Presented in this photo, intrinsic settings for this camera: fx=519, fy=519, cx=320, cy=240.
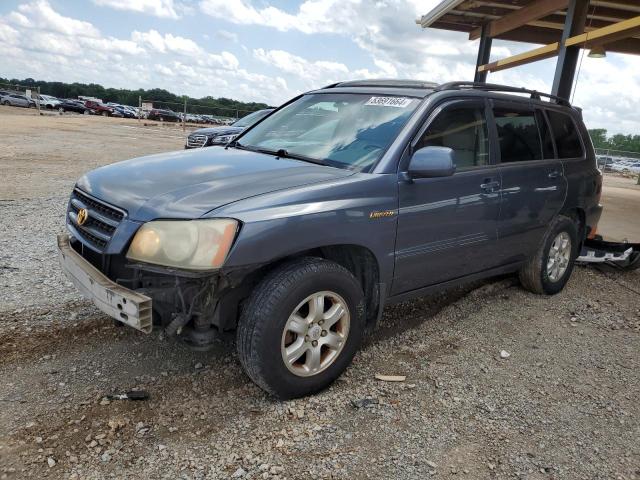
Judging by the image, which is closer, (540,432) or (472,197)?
(540,432)

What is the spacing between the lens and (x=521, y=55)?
10.1 meters

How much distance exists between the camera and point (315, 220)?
2.81 m

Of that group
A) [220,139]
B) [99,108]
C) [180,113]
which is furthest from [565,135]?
[99,108]

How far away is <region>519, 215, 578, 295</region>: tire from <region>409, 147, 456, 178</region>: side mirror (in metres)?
2.00

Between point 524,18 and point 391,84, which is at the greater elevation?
point 524,18

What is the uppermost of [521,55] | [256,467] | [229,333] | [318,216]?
[521,55]

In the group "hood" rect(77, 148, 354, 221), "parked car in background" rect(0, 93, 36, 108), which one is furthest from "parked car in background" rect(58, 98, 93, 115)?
"hood" rect(77, 148, 354, 221)

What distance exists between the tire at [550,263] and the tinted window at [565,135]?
63 cm

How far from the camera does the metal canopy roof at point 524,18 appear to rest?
368 inches

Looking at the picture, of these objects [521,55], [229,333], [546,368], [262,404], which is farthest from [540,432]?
[521,55]

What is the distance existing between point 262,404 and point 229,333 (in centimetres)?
44

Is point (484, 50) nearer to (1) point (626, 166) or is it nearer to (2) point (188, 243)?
(2) point (188, 243)

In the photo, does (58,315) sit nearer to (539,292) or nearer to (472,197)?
(472,197)

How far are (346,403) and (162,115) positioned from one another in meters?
46.1
